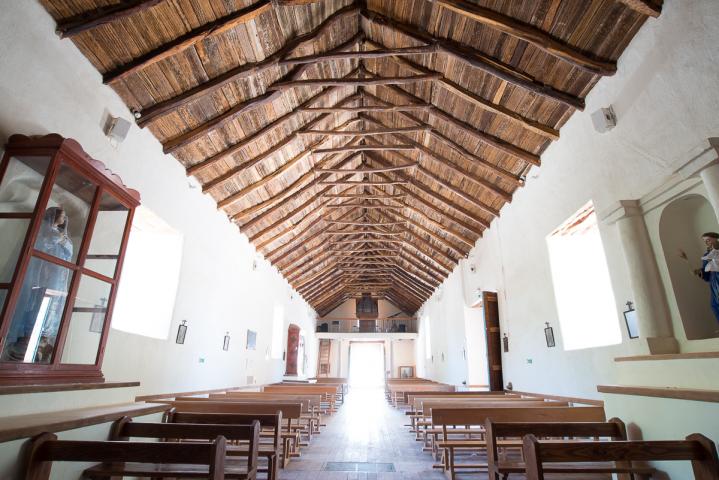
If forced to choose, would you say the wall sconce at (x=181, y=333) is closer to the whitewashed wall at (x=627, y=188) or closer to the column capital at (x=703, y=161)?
the whitewashed wall at (x=627, y=188)

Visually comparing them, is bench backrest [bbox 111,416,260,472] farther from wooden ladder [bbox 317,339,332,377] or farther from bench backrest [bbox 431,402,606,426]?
wooden ladder [bbox 317,339,332,377]

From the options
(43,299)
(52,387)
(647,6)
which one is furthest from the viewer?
(647,6)

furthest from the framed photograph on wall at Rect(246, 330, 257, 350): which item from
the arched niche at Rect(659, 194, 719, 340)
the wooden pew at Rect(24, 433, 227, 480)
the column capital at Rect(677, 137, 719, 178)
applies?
the column capital at Rect(677, 137, 719, 178)

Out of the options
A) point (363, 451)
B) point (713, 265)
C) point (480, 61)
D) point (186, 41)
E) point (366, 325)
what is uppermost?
point (480, 61)

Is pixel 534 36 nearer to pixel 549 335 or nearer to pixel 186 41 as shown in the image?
pixel 186 41

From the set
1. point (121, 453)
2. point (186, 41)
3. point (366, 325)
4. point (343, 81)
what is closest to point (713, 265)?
point (121, 453)

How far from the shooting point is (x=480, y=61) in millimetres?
4363

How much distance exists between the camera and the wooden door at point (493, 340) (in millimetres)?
7215

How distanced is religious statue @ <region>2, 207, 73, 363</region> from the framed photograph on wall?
5.84 metres

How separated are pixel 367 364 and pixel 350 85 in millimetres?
19689

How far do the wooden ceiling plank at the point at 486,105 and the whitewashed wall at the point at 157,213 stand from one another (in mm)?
3442

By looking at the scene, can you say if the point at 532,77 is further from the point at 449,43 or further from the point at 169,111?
the point at 169,111

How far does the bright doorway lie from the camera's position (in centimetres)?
2223

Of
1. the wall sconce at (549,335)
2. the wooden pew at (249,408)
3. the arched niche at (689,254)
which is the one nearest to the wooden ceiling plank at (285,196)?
the wooden pew at (249,408)
